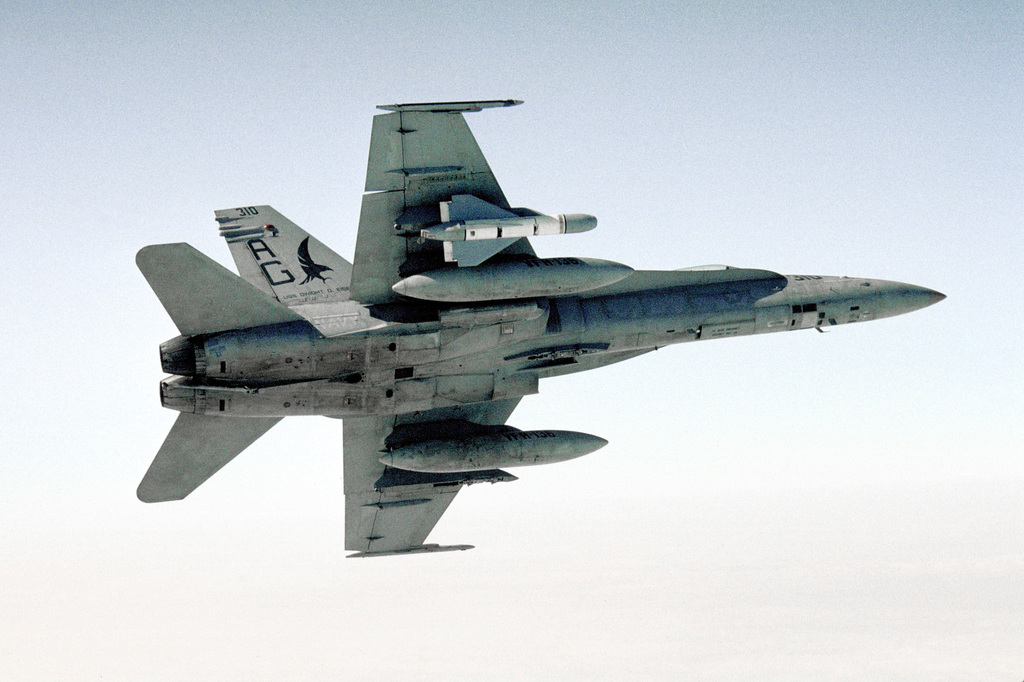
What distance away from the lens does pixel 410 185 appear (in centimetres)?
2075

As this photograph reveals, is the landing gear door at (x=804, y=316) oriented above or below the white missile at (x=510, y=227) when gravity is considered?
below

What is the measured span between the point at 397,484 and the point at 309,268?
6155 mm

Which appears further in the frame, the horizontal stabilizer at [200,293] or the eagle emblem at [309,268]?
the eagle emblem at [309,268]

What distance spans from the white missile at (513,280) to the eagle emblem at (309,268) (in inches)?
213

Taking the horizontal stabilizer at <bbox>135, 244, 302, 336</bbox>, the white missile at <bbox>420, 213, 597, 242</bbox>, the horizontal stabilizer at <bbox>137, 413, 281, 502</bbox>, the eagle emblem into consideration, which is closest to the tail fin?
the eagle emblem

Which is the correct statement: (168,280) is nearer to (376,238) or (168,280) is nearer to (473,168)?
(376,238)

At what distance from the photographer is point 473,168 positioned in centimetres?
2095

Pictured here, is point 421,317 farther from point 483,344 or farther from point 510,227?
point 510,227

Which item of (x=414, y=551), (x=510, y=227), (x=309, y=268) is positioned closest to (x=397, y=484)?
(x=414, y=551)

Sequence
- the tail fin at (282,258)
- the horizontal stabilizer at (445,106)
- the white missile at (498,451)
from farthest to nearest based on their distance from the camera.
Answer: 1. the tail fin at (282,258)
2. the white missile at (498,451)
3. the horizontal stabilizer at (445,106)

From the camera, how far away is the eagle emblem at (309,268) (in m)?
26.1

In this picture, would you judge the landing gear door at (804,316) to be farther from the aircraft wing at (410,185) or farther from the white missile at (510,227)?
the aircraft wing at (410,185)

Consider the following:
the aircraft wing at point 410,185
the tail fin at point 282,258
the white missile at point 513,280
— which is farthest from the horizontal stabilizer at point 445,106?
the tail fin at point 282,258

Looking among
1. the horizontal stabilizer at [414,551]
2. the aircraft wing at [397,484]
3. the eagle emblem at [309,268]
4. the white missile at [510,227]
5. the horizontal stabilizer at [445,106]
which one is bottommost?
the horizontal stabilizer at [414,551]
